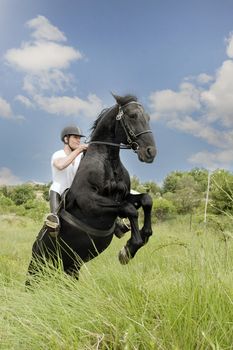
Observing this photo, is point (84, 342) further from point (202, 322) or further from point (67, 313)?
point (202, 322)

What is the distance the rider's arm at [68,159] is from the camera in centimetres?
554

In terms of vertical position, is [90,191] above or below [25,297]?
above

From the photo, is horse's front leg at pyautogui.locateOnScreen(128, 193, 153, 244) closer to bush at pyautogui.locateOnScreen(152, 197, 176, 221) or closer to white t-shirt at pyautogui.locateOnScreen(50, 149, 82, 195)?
white t-shirt at pyautogui.locateOnScreen(50, 149, 82, 195)

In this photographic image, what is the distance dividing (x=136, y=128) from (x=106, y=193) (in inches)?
32.0

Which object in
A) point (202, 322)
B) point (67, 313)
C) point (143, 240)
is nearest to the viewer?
point (202, 322)

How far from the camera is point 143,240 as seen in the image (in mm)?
5102

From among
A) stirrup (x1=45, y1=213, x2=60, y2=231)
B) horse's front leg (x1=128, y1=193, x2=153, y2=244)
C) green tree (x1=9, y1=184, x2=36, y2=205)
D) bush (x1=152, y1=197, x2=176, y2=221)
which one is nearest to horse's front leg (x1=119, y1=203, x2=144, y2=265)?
horse's front leg (x1=128, y1=193, x2=153, y2=244)

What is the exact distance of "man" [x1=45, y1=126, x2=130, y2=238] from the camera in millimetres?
5387

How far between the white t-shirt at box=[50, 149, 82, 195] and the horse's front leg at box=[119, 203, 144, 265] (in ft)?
3.54

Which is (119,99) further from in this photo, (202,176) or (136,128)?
(202,176)

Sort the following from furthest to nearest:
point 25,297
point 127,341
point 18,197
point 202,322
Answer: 1. point 18,197
2. point 25,297
3. point 202,322
4. point 127,341

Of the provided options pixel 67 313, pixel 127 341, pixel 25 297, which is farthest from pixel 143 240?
pixel 127 341

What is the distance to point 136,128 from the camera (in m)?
5.14

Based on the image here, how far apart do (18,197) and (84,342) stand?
79.8 m
